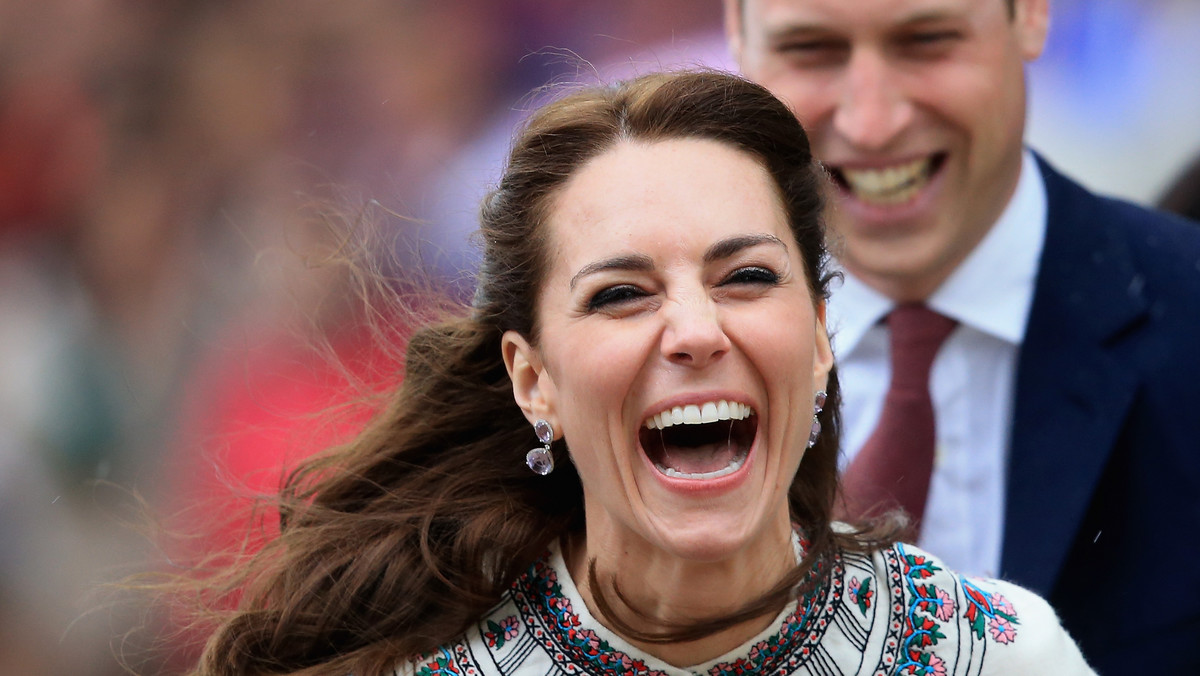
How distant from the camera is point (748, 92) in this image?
2.32 metres

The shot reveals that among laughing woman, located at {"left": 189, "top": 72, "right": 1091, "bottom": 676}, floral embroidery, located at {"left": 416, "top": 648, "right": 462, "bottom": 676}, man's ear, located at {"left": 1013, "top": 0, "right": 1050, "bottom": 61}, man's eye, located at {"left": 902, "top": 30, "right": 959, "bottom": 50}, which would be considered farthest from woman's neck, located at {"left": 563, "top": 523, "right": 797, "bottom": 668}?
man's ear, located at {"left": 1013, "top": 0, "right": 1050, "bottom": 61}

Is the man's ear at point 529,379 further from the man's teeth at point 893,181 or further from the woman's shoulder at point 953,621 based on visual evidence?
the man's teeth at point 893,181

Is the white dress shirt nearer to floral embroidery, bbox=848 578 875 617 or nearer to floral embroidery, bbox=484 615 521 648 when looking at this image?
floral embroidery, bbox=848 578 875 617

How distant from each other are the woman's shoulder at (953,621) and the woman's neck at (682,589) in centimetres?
19

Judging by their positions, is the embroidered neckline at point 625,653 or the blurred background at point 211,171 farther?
the blurred background at point 211,171

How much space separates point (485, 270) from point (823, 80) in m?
1.24

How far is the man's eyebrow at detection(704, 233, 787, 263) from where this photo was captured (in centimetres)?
213

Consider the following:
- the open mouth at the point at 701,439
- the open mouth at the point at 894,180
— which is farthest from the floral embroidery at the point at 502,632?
the open mouth at the point at 894,180

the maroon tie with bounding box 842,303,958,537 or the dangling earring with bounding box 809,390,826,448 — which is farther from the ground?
the dangling earring with bounding box 809,390,826,448

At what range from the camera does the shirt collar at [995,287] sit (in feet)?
11.0

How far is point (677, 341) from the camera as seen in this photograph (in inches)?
80.9

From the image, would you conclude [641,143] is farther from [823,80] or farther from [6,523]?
[6,523]

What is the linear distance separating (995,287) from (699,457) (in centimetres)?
137

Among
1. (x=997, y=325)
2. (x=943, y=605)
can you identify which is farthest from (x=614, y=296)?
(x=997, y=325)
